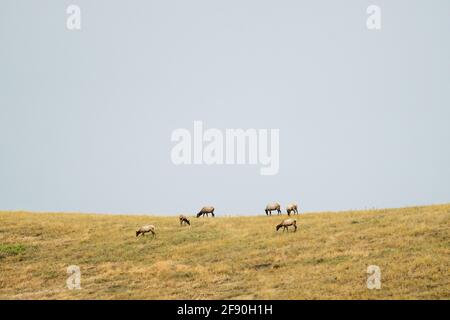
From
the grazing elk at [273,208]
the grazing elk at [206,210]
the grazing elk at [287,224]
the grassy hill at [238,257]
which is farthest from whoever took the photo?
the grazing elk at [206,210]

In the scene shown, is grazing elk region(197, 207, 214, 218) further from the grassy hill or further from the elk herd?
the grassy hill

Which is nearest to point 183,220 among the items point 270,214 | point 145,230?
point 145,230

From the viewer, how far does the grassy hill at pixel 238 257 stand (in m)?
26.3

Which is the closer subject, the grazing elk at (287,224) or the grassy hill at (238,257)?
the grassy hill at (238,257)

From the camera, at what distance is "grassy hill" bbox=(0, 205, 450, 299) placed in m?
26.3

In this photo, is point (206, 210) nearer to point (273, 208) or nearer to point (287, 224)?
point (273, 208)

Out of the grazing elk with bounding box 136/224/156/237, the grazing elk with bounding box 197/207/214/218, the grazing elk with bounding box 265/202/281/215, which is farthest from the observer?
the grazing elk with bounding box 197/207/214/218

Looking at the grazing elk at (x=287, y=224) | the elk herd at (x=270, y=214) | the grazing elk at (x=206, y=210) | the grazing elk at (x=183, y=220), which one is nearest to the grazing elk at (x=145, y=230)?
the elk herd at (x=270, y=214)

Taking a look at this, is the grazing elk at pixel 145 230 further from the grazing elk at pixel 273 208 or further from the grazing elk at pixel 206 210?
the grazing elk at pixel 273 208

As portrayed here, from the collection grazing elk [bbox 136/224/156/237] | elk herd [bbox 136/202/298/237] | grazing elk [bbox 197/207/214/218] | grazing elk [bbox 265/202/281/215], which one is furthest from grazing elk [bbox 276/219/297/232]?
grazing elk [bbox 197/207/214/218]
